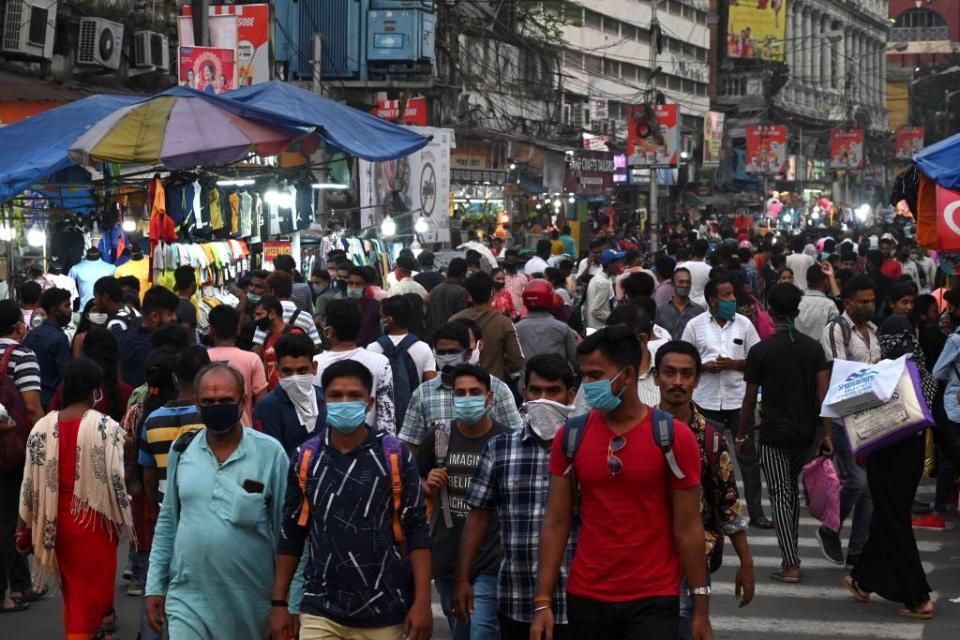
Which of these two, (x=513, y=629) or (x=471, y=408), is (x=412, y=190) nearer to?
(x=471, y=408)

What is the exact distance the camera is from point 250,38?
19.1 m

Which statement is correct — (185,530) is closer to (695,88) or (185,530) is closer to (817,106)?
(695,88)

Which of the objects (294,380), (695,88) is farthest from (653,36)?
(695,88)

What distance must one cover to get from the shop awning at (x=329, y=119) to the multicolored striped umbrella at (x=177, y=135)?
148mm

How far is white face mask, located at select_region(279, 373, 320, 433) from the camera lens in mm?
6906

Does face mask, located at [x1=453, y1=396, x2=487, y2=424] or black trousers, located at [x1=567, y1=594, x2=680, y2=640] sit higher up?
face mask, located at [x1=453, y1=396, x2=487, y2=424]

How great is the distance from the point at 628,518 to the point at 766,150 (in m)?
53.1

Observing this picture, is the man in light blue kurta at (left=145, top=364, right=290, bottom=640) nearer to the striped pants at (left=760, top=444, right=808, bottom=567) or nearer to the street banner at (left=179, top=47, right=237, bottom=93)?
the striped pants at (left=760, top=444, right=808, bottom=567)

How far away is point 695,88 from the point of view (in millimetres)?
72688

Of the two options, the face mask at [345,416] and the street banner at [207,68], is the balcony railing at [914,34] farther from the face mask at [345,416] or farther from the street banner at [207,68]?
the face mask at [345,416]

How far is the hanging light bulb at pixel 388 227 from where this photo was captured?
20.8 meters

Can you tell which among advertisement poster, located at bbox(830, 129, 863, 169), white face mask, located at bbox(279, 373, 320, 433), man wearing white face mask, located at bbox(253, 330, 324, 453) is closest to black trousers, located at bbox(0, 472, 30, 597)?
man wearing white face mask, located at bbox(253, 330, 324, 453)

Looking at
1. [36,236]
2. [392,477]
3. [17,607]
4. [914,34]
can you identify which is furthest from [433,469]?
[914,34]

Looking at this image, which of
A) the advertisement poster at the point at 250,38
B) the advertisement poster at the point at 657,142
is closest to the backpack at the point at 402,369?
the advertisement poster at the point at 250,38
